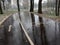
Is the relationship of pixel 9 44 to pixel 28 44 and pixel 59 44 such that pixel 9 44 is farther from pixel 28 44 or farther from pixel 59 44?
pixel 59 44

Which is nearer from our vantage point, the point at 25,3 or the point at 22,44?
the point at 22,44

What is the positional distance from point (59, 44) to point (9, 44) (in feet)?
8.17

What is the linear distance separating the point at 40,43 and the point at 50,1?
256 ft

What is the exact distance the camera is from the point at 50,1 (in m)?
88.1

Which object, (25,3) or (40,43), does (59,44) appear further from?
(25,3)

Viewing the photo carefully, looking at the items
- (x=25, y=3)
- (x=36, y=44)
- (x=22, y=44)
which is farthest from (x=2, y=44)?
(x=25, y=3)

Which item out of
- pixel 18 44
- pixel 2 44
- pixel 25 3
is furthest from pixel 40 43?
pixel 25 3

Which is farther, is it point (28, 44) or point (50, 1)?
point (50, 1)

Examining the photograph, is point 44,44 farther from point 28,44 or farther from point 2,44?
point 2,44

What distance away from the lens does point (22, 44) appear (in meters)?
10.8

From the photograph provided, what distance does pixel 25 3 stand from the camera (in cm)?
14600

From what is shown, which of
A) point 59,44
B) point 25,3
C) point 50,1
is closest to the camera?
point 59,44

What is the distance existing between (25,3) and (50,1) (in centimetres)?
5908

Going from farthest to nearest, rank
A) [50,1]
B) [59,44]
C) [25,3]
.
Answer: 1. [25,3]
2. [50,1]
3. [59,44]
